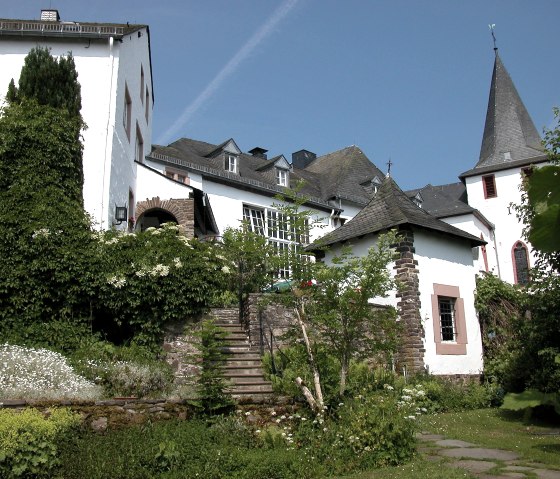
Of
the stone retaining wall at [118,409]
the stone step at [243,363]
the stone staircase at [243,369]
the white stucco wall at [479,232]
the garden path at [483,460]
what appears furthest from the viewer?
the white stucco wall at [479,232]

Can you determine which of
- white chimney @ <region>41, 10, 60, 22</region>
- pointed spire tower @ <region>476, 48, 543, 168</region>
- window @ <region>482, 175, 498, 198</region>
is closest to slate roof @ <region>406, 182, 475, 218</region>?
window @ <region>482, 175, 498, 198</region>

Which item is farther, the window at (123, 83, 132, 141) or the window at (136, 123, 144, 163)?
the window at (136, 123, 144, 163)

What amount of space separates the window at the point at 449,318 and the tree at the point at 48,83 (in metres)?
9.62

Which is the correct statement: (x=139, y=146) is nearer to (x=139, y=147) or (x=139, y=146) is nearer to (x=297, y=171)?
(x=139, y=147)

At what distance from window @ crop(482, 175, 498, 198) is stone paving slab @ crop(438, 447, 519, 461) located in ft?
103

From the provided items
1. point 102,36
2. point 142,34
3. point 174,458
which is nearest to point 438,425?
point 174,458

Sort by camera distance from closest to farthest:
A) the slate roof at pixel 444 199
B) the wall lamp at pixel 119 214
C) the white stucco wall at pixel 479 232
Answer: the wall lamp at pixel 119 214, the white stucco wall at pixel 479 232, the slate roof at pixel 444 199

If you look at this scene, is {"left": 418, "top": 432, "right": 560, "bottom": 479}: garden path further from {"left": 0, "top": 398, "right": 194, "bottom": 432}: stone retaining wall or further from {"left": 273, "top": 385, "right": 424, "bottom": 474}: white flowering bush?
{"left": 0, "top": 398, "right": 194, "bottom": 432}: stone retaining wall

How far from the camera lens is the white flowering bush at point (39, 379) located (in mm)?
8227

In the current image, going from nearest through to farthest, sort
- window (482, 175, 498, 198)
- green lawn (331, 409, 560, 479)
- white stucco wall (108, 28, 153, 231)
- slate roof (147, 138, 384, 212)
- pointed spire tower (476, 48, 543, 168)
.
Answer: green lawn (331, 409, 560, 479)
white stucco wall (108, 28, 153, 231)
slate roof (147, 138, 384, 212)
window (482, 175, 498, 198)
pointed spire tower (476, 48, 543, 168)

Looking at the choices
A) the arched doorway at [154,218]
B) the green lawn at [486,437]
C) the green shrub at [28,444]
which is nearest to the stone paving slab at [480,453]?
the green lawn at [486,437]

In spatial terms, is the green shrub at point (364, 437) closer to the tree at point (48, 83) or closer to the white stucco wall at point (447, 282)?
the white stucco wall at point (447, 282)

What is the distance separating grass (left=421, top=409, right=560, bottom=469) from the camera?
7.91 metres

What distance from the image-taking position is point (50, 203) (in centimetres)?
1195
